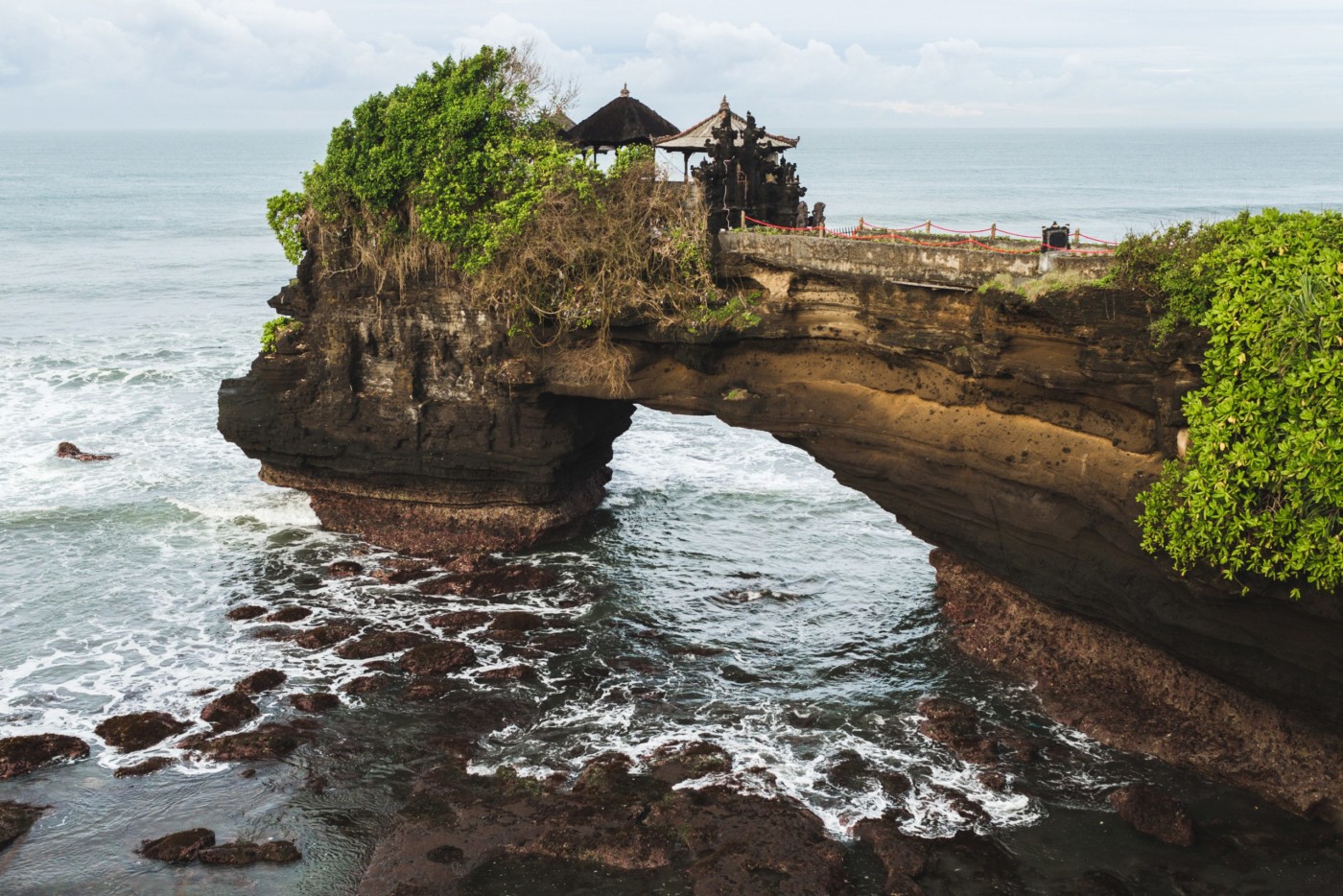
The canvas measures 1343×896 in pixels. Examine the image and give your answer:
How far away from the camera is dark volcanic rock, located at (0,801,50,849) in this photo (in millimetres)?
13148

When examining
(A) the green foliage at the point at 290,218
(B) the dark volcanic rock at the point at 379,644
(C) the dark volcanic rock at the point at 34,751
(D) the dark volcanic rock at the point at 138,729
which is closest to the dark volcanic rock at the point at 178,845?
(D) the dark volcanic rock at the point at 138,729

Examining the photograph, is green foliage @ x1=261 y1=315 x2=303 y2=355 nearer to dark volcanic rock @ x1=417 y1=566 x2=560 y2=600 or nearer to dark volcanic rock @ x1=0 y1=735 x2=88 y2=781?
dark volcanic rock @ x1=417 y1=566 x2=560 y2=600

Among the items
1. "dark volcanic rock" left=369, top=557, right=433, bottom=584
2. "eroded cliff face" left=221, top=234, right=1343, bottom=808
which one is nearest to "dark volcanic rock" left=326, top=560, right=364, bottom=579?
"dark volcanic rock" left=369, top=557, right=433, bottom=584

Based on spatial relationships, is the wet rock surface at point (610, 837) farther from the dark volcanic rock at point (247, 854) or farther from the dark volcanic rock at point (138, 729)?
the dark volcanic rock at point (138, 729)

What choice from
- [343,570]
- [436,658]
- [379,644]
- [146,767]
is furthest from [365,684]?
[343,570]

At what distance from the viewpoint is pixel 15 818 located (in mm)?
13438

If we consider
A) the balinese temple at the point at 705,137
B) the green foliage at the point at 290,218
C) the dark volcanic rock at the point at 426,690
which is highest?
the balinese temple at the point at 705,137

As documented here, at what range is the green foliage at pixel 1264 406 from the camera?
11.9 meters

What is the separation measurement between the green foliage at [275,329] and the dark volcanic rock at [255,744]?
9.22 m

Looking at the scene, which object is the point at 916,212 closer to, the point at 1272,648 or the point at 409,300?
the point at 409,300

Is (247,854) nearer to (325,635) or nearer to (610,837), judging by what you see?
(610,837)

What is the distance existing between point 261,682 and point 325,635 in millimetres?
1595

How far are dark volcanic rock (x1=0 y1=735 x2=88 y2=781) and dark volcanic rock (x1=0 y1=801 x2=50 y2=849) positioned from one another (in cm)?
79

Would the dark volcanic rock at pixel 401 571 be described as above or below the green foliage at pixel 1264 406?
below
